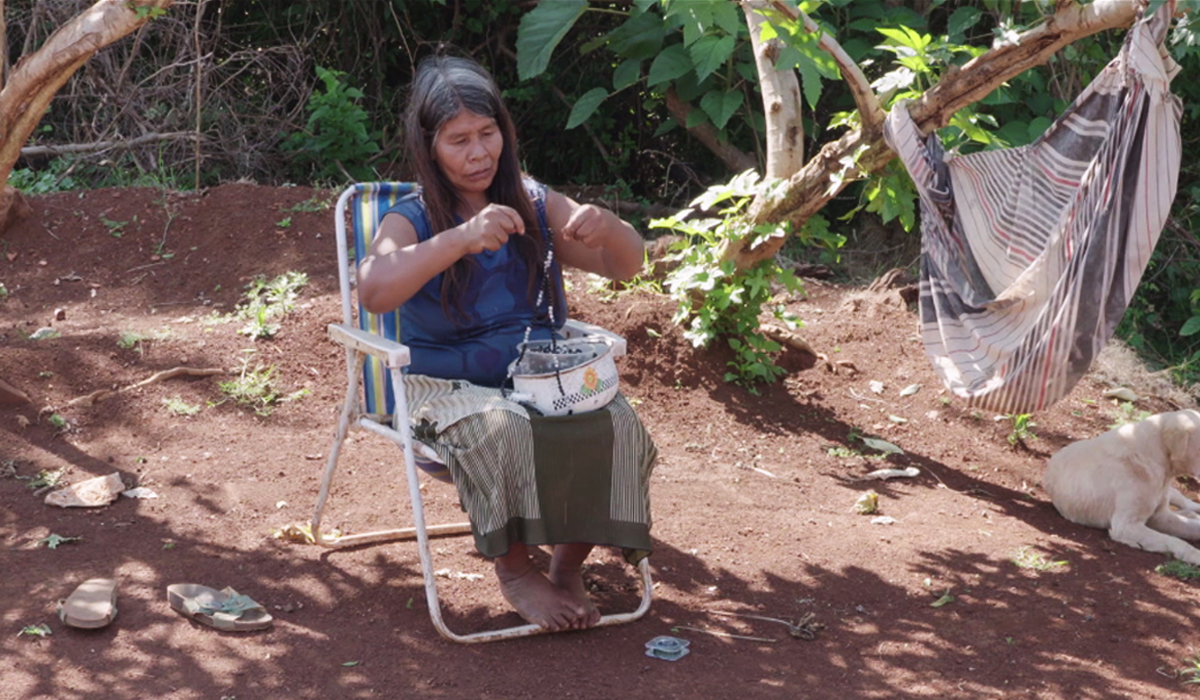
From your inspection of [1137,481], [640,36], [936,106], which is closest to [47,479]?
[936,106]

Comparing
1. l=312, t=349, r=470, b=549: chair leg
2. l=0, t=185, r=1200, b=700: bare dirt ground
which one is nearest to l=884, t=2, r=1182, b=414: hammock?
l=0, t=185, r=1200, b=700: bare dirt ground

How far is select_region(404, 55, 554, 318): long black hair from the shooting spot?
3.22m

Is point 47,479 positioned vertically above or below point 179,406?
below

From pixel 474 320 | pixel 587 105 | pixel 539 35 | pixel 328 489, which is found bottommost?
pixel 328 489

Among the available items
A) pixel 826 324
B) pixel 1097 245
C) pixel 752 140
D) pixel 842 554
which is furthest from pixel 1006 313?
pixel 752 140

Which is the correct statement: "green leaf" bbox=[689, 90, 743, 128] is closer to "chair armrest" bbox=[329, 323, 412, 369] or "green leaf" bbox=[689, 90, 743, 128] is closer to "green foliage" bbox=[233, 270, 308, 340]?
"green foliage" bbox=[233, 270, 308, 340]

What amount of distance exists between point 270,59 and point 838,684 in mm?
6076

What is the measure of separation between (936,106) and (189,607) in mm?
2742

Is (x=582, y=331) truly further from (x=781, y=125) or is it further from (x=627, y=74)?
(x=627, y=74)

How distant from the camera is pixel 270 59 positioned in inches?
305

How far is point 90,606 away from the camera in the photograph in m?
3.04

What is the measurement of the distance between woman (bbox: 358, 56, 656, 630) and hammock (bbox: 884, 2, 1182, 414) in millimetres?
1165

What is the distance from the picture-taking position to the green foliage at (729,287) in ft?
15.6

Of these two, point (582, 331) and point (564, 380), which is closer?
point (564, 380)
